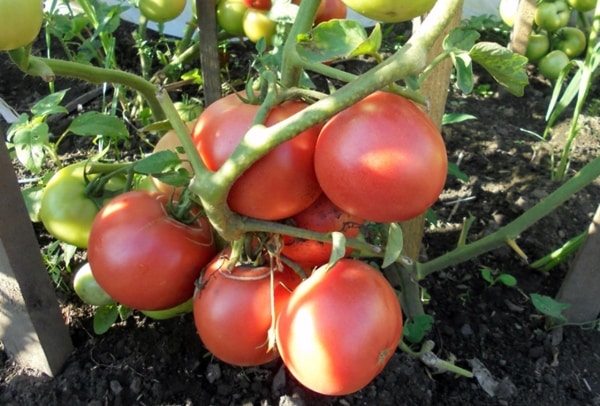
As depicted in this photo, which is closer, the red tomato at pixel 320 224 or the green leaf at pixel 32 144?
the red tomato at pixel 320 224

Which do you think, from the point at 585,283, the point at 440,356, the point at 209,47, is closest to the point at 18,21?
the point at 209,47

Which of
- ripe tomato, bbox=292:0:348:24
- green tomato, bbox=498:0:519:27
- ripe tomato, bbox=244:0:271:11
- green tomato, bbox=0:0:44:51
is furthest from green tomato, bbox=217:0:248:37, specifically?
green tomato, bbox=498:0:519:27

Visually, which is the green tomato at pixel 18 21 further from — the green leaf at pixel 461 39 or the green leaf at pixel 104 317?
the green leaf at pixel 104 317

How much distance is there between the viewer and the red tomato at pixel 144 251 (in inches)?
32.8

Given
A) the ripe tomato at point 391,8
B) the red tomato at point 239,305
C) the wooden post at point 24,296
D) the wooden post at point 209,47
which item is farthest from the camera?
the wooden post at point 209,47

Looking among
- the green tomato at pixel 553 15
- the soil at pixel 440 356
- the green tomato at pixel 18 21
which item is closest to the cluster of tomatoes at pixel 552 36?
the green tomato at pixel 553 15

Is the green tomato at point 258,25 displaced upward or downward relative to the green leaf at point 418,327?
upward

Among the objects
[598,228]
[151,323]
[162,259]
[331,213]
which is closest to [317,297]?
[331,213]

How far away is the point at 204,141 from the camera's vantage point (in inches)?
28.8

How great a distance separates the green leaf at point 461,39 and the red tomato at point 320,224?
244 mm

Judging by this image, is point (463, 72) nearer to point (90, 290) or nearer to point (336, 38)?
point (336, 38)

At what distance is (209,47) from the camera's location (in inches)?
52.7

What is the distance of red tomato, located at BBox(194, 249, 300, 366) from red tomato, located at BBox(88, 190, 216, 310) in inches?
1.6

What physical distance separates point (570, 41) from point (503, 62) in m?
1.97
